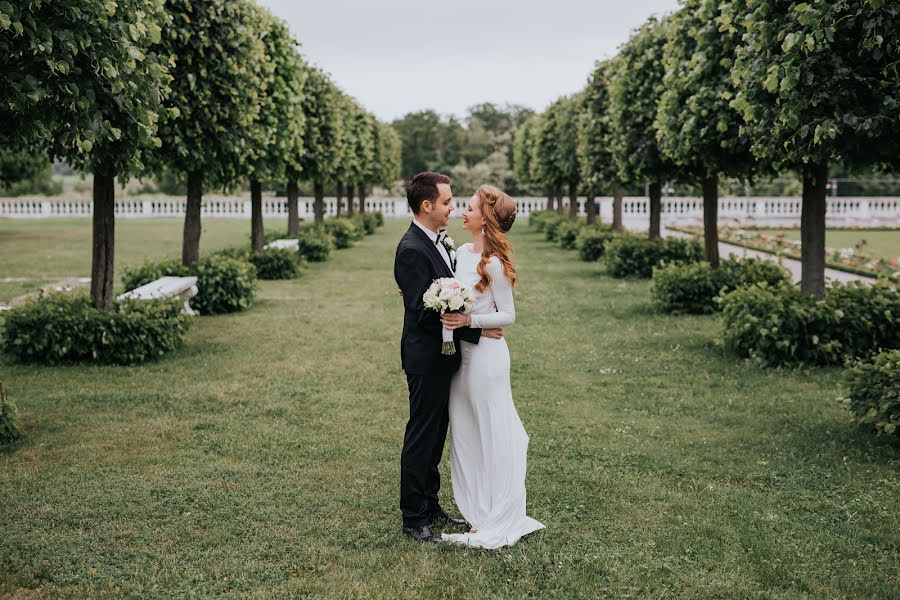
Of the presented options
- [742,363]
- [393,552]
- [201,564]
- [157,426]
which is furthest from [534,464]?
[742,363]

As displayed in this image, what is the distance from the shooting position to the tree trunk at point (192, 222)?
1348 centimetres

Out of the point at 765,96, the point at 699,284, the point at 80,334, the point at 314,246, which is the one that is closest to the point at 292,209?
the point at 314,246

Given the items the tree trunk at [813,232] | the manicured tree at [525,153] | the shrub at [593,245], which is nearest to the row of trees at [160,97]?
the tree trunk at [813,232]

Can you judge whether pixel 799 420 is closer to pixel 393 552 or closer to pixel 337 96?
pixel 393 552

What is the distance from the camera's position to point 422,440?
16.6 ft

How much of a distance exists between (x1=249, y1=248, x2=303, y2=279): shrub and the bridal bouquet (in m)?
14.7

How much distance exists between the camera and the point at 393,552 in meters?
4.89

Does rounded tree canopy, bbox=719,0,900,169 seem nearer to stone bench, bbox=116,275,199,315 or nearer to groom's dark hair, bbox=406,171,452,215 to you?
groom's dark hair, bbox=406,171,452,215

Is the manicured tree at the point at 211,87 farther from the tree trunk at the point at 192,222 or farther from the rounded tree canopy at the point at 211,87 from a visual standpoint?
the tree trunk at the point at 192,222

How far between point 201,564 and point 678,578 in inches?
98.4

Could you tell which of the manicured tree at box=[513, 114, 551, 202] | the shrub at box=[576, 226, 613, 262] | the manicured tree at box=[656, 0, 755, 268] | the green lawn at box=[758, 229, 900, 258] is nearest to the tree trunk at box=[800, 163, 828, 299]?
the manicured tree at box=[656, 0, 755, 268]

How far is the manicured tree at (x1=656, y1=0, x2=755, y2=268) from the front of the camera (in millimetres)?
10242

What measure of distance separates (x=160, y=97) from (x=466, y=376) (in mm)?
4062

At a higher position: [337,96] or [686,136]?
[337,96]
